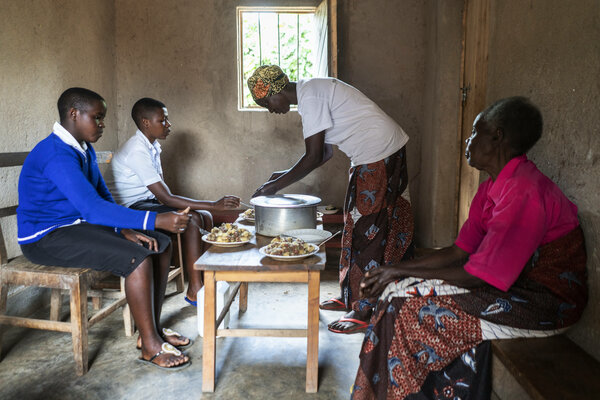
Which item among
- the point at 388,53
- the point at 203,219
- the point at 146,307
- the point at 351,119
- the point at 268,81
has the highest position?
the point at 388,53

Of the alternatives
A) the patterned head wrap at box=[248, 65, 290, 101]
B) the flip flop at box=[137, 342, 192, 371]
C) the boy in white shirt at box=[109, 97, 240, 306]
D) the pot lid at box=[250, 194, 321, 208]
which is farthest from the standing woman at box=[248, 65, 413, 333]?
the flip flop at box=[137, 342, 192, 371]

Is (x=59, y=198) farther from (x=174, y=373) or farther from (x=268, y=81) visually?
(x=268, y=81)

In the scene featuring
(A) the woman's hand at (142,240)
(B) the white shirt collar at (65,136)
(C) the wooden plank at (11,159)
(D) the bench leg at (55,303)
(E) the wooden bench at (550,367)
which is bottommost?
(D) the bench leg at (55,303)

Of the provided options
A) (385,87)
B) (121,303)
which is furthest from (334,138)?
(385,87)

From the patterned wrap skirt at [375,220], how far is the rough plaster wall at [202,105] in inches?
77.5

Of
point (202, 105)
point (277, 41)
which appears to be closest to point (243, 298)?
point (202, 105)

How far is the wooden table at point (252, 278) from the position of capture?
88.1 inches

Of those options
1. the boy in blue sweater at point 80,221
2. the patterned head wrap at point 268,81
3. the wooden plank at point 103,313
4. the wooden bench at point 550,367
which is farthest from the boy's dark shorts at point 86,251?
the wooden bench at point 550,367

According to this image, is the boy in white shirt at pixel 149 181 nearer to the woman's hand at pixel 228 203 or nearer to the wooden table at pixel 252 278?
the woman's hand at pixel 228 203

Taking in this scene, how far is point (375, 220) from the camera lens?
9.93ft

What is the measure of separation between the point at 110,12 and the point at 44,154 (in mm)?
2824

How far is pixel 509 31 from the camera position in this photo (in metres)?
2.67

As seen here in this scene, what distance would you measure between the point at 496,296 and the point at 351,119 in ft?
5.13

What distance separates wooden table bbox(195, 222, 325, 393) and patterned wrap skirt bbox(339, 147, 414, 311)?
65 centimetres
